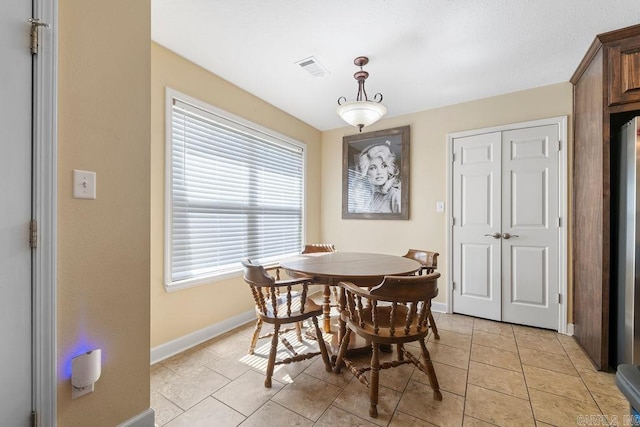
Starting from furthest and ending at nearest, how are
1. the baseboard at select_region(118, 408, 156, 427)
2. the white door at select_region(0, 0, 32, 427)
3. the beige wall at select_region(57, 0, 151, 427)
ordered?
the baseboard at select_region(118, 408, 156, 427), the beige wall at select_region(57, 0, 151, 427), the white door at select_region(0, 0, 32, 427)

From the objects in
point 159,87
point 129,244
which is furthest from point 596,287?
point 159,87

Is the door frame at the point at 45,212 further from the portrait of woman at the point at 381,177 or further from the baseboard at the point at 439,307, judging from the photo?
the baseboard at the point at 439,307

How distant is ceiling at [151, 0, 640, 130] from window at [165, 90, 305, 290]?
1.71 ft

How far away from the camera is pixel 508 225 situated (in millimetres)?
2910

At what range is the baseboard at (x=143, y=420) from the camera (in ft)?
4.35

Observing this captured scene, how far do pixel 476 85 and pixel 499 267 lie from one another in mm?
1975

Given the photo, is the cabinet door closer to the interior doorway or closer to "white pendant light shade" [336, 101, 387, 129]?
"white pendant light shade" [336, 101, 387, 129]

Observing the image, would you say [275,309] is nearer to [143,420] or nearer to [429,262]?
[143,420]

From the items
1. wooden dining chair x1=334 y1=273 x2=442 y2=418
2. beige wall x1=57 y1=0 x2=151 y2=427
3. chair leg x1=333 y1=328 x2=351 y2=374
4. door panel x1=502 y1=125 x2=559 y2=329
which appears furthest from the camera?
door panel x1=502 y1=125 x2=559 y2=329

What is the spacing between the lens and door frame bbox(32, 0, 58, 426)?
3.50 ft

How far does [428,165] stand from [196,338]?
10.4ft

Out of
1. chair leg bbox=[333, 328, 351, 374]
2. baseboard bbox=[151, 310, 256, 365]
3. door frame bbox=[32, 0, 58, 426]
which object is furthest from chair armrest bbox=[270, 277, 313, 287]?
baseboard bbox=[151, 310, 256, 365]

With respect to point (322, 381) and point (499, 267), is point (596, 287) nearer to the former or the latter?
point (499, 267)

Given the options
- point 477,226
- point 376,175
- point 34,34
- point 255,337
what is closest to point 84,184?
point 34,34
